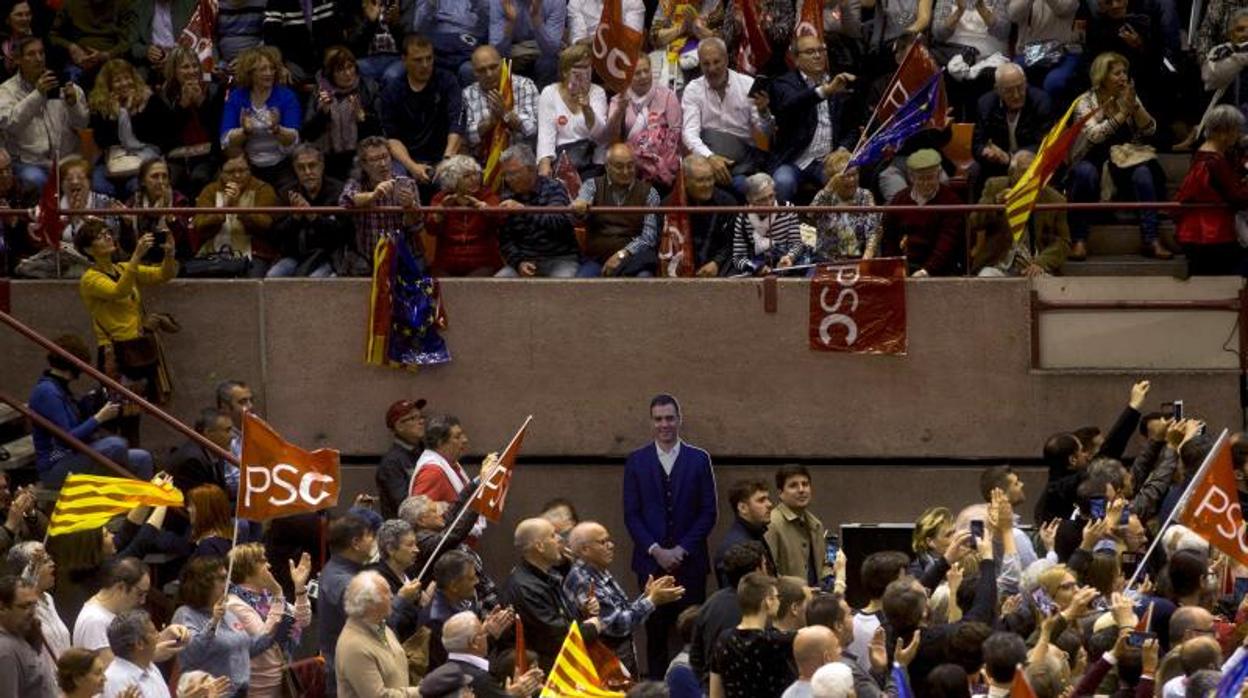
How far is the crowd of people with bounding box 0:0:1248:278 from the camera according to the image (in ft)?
73.0

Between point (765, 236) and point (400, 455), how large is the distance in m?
3.07

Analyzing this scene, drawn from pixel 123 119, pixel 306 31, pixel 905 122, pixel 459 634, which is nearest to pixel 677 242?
pixel 905 122

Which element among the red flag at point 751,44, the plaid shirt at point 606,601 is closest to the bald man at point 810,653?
the plaid shirt at point 606,601

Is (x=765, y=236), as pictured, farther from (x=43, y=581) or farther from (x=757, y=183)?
(x=43, y=581)

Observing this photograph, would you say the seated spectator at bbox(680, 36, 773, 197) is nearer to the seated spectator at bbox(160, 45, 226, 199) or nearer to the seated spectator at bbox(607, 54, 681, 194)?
the seated spectator at bbox(607, 54, 681, 194)

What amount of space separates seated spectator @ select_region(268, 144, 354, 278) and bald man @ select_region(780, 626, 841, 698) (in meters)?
8.25

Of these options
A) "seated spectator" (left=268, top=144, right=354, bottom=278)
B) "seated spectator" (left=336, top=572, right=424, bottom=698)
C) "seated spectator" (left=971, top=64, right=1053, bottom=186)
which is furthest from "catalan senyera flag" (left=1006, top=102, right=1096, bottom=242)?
"seated spectator" (left=336, top=572, right=424, bottom=698)

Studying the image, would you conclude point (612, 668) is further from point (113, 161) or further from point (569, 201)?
point (113, 161)

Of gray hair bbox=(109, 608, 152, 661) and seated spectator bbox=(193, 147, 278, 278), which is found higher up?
seated spectator bbox=(193, 147, 278, 278)

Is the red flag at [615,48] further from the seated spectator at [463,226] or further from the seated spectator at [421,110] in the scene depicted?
the seated spectator at [421,110]

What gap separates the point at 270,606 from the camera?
17281 millimetres

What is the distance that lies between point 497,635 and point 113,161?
7.97 metres

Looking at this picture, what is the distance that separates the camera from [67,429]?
21422 mm

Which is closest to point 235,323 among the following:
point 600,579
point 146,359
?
point 146,359
